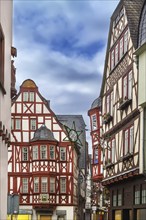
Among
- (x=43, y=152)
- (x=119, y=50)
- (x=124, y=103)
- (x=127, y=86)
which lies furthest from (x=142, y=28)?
(x=43, y=152)

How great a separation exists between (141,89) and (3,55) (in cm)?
1285

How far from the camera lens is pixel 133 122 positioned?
24.1 meters

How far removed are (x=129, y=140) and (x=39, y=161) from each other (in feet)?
97.6

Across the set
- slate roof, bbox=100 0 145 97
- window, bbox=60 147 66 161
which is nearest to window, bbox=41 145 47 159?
window, bbox=60 147 66 161

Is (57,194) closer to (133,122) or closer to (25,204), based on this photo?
(25,204)

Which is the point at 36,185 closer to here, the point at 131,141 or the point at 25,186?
the point at 25,186

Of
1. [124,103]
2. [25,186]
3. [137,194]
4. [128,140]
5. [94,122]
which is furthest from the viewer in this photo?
[25,186]

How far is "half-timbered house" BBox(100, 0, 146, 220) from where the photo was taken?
23.7 m

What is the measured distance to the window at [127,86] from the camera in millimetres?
25141

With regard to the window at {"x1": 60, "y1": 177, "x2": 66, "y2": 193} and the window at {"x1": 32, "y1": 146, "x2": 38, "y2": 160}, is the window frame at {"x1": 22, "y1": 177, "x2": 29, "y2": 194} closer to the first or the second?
the window at {"x1": 32, "y1": 146, "x2": 38, "y2": 160}

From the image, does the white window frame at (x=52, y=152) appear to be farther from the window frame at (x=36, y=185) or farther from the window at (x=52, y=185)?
the window frame at (x=36, y=185)

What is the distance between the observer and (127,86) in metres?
25.8

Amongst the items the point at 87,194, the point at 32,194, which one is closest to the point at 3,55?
the point at 32,194

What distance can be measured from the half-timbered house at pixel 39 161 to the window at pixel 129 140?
27521mm
